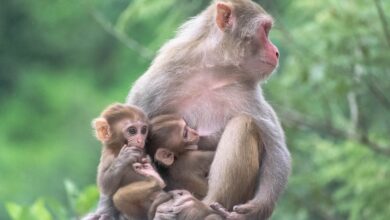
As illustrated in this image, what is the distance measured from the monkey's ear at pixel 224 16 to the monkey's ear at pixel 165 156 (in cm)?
82

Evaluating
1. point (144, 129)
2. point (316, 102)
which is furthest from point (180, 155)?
point (316, 102)

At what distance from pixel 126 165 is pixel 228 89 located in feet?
2.70

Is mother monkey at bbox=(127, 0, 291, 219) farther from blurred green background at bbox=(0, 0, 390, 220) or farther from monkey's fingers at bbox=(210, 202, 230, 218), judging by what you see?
blurred green background at bbox=(0, 0, 390, 220)

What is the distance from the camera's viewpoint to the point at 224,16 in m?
7.26

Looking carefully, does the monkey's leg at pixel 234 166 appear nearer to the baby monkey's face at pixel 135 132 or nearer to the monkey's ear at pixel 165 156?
the monkey's ear at pixel 165 156

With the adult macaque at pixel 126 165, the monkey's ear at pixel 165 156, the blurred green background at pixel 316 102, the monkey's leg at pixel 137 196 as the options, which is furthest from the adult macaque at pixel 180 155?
the blurred green background at pixel 316 102

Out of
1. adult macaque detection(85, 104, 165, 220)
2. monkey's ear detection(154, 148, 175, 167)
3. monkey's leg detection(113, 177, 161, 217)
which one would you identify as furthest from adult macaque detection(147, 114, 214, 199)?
monkey's leg detection(113, 177, 161, 217)

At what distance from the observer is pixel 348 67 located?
981cm

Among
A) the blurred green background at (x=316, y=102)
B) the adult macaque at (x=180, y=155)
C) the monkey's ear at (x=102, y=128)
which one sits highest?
the monkey's ear at (x=102, y=128)

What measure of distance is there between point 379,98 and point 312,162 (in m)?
2.88

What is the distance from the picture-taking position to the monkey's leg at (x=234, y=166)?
6770 mm

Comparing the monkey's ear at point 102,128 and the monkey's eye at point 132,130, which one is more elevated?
the monkey's ear at point 102,128

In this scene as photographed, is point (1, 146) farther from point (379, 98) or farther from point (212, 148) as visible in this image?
point (212, 148)

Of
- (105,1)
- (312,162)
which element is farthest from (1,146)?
(312,162)
